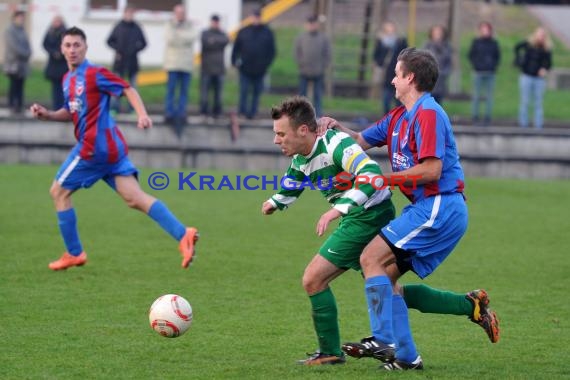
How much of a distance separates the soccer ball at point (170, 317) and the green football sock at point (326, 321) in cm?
81

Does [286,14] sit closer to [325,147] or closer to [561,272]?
[561,272]

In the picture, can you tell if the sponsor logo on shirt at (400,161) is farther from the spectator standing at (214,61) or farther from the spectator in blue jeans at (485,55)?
the spectator in blue jeans at (485,55)

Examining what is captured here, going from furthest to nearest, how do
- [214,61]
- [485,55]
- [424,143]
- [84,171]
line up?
[485,55] < [214,61] < [84,171] < [424,143]

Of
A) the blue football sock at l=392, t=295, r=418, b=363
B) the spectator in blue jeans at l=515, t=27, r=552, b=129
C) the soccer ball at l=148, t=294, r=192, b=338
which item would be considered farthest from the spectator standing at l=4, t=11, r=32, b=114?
the blue football sock at l=392, t=295, r=418, b=363

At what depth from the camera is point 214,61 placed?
59.6ft

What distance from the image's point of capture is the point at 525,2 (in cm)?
3259

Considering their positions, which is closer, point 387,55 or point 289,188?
point 289,188

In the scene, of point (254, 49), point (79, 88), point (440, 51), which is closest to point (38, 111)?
point (79, 88)

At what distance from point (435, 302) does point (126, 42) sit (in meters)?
12.6

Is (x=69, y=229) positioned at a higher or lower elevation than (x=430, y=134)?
lower

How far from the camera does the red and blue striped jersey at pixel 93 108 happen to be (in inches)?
363

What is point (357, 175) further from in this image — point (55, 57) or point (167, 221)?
point (55, 57)

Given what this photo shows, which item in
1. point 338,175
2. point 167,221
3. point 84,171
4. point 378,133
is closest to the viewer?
point 338,175

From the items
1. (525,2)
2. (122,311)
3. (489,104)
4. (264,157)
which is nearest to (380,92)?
(489,104)
